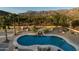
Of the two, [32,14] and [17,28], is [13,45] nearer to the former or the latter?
[17,28]

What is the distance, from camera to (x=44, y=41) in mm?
3145

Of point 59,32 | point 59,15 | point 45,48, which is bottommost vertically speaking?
point 45,48

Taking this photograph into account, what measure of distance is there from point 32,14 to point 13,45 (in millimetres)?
447

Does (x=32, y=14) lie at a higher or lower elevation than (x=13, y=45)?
higher

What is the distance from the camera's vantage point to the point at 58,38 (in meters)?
3.14

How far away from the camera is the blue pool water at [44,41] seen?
3.13 m

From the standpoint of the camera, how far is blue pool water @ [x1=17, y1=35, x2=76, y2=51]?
313 centimetres

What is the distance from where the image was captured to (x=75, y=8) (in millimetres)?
3109
